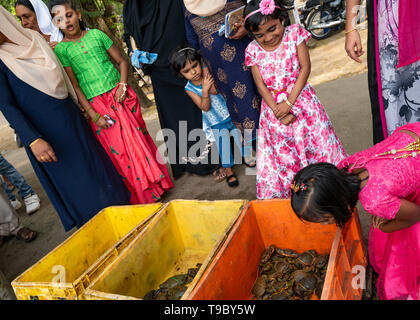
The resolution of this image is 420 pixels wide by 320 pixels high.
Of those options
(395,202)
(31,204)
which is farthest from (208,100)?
(31,204)

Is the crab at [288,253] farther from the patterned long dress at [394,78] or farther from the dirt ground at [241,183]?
the patterned long dress at [394,78]

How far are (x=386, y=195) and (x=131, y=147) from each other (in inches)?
86.2

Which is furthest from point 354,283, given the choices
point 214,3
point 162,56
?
point 162,56

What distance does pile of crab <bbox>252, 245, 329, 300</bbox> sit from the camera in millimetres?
1560

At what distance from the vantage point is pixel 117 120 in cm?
288

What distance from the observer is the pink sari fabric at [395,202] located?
1.28 m

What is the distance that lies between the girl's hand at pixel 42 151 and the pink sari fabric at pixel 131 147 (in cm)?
60

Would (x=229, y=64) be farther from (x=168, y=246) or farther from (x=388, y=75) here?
(x=168, y=246)

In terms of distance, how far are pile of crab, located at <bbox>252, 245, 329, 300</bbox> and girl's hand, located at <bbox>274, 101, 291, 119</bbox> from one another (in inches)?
31.5

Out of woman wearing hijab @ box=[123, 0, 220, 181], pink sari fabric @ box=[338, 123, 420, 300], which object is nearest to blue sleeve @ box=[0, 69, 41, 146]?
woman wearing hijab @ box=[123, 0, 220, 181]

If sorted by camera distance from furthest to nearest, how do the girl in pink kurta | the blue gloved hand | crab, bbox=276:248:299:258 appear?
1. the blue gloved hand
2. crab, bbox=276:248:299:258
3. the girl in pink kurta

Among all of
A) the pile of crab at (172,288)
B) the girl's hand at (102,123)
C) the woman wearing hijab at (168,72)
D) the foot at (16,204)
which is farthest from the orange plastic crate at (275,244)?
the foot at (16,204)

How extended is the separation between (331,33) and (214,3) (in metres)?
6.56

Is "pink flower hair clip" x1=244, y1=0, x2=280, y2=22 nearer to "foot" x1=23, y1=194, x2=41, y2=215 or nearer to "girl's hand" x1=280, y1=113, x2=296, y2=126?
"girl's hand" x1=280, y1=113, x2=296, y2=126
